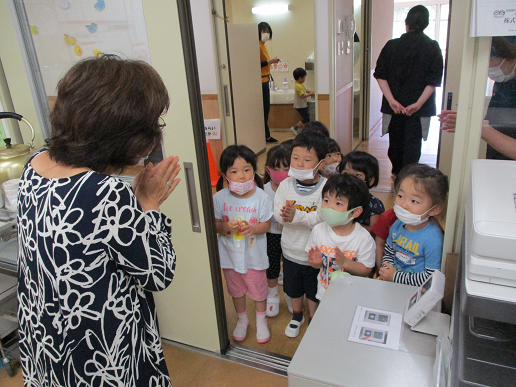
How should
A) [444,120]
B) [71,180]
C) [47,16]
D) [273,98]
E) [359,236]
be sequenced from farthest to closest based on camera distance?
1. [273,98]
2. [47,16]
3. [359,236]
4. [444,120]
5. [71,180]

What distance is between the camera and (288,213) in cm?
163

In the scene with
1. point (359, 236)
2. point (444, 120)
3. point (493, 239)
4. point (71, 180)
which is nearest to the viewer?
point (493, 239)

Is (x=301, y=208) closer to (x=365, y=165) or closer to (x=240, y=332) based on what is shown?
(x=365, y=165)

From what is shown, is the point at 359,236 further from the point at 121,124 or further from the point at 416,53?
the point at 416,53

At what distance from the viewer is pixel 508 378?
2.23ft

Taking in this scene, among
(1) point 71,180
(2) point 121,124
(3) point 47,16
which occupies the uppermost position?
(3) point 47,16

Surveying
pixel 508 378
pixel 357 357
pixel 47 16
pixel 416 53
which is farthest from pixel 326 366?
pixel 416 53

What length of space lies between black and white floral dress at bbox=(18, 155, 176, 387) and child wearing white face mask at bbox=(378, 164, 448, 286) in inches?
30.2

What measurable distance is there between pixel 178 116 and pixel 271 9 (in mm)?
5494

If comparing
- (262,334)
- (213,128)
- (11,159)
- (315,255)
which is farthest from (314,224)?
(213,128)

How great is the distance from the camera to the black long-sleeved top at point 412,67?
9.87ft

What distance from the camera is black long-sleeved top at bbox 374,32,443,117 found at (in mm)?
3010

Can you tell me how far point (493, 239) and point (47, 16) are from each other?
190 centimetres

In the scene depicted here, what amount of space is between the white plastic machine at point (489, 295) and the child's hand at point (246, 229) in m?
1.01
